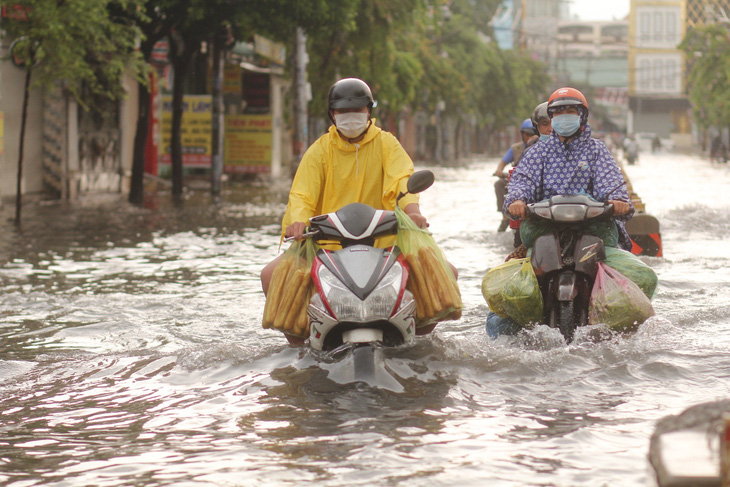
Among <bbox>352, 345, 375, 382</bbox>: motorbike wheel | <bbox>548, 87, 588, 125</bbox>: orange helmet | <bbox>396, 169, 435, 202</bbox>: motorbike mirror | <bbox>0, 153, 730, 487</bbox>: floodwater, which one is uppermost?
<bbox>548, 87, 588, 125</bbox>: orange helmet

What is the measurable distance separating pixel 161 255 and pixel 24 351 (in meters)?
5.84

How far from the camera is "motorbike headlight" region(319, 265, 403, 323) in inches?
222

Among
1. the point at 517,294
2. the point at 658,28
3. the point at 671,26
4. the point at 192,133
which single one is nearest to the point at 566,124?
the point at 517,294

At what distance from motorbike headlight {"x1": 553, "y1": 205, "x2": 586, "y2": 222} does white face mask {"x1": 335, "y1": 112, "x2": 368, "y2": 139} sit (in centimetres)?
113

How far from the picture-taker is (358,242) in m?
5.98

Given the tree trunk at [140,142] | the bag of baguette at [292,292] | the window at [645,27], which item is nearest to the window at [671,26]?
the window at [645,27]

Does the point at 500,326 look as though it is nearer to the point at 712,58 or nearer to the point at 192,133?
the point at 192,133

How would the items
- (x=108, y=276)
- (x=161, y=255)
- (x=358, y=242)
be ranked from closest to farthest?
(x=358, y=242)
(x=108, y=276)
(x=161, y=255)

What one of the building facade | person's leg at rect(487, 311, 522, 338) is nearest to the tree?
person's leg at rect(487, 311, 522, 338)

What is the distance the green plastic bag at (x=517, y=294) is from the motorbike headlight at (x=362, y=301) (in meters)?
1.04

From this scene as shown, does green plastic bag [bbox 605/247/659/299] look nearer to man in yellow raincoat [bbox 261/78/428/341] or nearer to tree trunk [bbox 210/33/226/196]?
man in yellow raincoat [bbox 261/78/428/341]

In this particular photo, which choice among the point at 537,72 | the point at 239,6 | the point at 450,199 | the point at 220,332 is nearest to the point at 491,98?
the point at 537,72

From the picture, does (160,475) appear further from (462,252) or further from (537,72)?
(537,72)

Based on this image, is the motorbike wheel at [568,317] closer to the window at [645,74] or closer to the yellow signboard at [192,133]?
the yellow signboard at [192,133]
